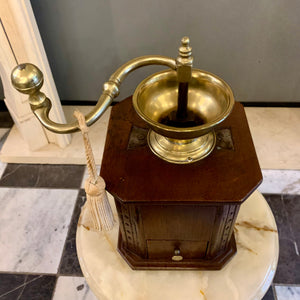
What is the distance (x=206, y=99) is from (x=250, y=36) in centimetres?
73

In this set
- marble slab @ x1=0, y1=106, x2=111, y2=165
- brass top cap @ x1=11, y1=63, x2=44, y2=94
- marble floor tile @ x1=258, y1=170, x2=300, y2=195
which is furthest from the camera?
marble slab @ x1=0, y1=106, x2=111, y2=165

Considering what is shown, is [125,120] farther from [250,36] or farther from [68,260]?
[250,36]

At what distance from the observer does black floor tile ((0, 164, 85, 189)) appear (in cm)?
144

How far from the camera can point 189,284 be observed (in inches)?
39.5

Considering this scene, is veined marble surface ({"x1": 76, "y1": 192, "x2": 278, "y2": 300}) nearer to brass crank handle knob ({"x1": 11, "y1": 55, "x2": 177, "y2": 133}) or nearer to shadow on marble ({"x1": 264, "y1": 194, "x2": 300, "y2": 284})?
shadow on marble ({"x1": 264, "y1": 194, "x2": 300, "y2": 284})

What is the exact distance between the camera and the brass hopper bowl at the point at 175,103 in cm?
77

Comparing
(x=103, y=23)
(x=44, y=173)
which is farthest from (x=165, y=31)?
(x=44, y=173)

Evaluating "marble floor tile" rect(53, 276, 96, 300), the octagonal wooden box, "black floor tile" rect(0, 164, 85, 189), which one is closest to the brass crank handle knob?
the octagonal wooden box

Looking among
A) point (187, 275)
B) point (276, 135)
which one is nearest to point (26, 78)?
point (187, 275)

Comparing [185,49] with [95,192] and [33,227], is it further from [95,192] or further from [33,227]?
[33,227]

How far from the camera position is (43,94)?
2.22ft

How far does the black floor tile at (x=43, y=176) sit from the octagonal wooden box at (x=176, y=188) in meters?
0.57

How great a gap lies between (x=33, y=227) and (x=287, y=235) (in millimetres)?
1002

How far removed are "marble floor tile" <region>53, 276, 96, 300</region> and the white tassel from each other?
1.01 ft
